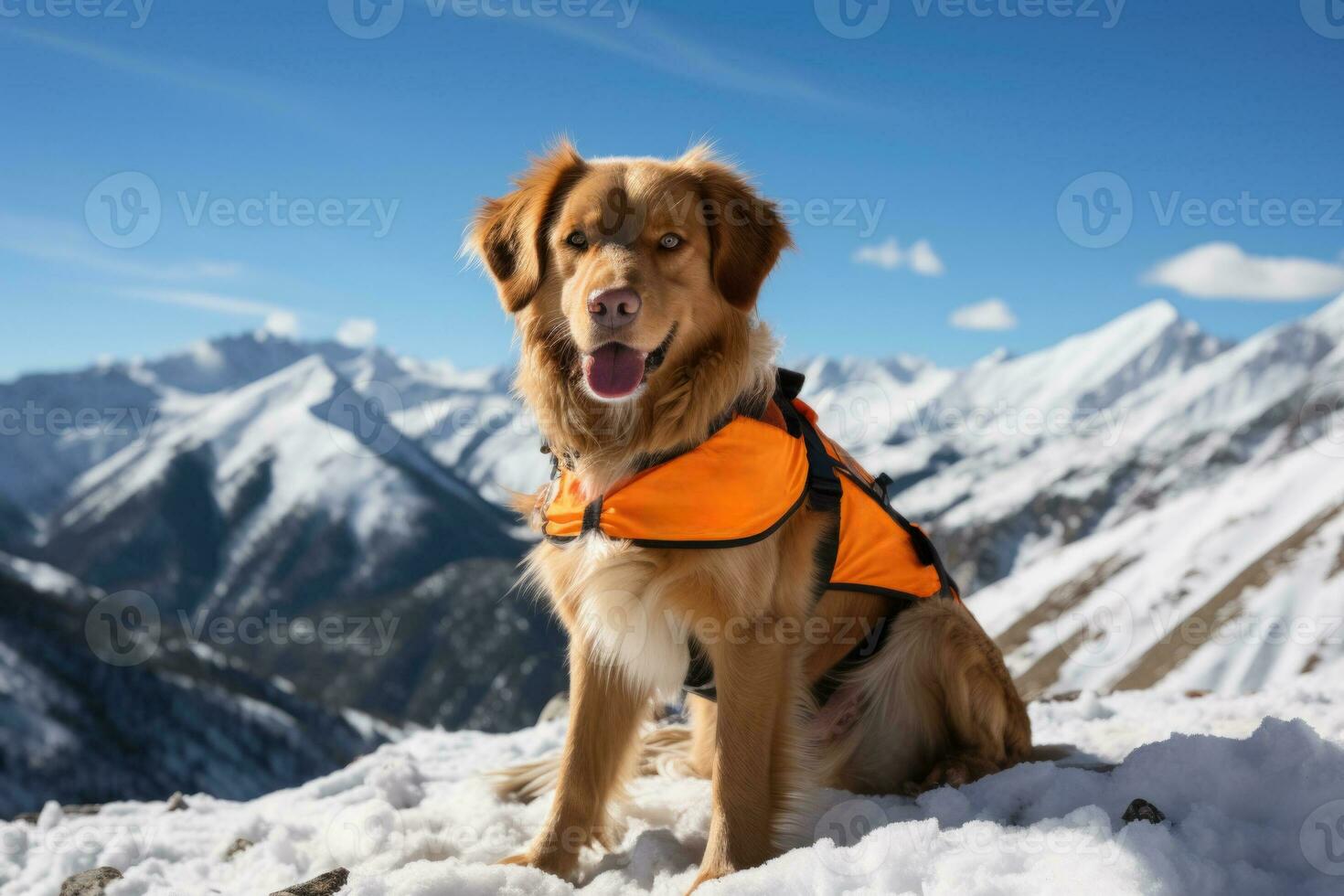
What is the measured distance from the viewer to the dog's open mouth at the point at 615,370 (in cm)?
471

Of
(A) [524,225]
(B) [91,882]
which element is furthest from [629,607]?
(B) [91,882]

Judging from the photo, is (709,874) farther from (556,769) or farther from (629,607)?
(556,769)

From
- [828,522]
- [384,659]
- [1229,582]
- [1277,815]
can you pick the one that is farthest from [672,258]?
[384,659]

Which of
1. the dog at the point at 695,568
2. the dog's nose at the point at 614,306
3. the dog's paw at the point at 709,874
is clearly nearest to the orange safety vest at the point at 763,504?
the dog at the point at 695,568

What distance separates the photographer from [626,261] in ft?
15.8

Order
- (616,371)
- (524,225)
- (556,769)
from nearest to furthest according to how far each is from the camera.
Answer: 1. (616,371)
2. (524,225)
3. (556,769)

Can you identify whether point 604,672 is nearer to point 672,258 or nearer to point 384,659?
point 672,258

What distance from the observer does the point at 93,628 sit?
81000 millimetres

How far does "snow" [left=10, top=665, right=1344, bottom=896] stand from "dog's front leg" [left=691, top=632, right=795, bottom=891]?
10.9 inches

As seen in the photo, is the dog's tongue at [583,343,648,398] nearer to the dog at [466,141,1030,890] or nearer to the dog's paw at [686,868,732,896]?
the dog at [466,141,1030,890]

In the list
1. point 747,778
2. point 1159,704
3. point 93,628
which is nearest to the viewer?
point 747,778

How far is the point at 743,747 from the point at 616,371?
198 centimetres

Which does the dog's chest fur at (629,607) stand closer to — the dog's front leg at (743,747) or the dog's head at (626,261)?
the dog's front leg at (743,747)

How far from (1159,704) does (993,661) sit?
3.87 metres
